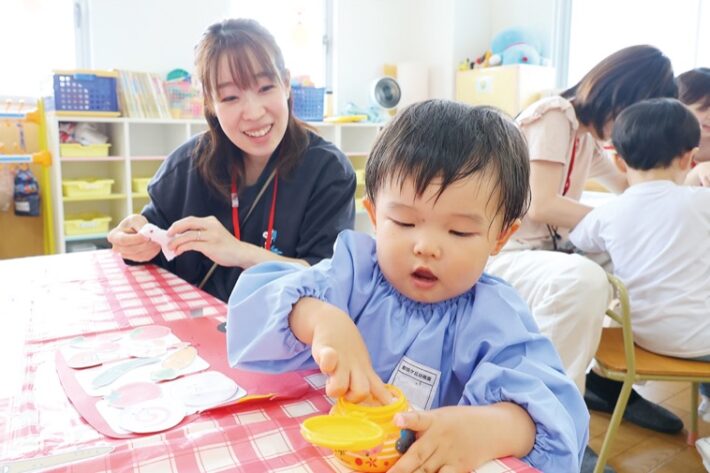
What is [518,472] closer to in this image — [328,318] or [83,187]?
[328,318]

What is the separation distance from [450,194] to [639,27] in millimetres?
4097

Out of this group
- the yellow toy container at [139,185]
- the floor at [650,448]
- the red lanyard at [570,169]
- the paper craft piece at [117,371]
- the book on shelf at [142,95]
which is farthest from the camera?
the yellow toy container at [139,185]

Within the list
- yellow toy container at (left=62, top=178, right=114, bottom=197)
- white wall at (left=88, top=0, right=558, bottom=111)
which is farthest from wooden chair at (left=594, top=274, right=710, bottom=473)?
white wall at (left=88, top=0, right=558, bottom=111)

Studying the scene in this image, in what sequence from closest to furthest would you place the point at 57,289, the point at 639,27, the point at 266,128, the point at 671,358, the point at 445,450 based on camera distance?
the point at 445,450
the point at 57,289
the point at 266,128
the point at 671,358
the point at 639,27

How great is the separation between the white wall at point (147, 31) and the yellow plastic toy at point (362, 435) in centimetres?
366

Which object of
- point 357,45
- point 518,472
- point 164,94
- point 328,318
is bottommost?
point 518,472

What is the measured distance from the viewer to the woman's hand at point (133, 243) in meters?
1.35

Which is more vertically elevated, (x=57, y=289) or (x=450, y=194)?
(x=450, y=194)

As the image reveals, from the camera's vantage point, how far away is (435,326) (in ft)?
2.36

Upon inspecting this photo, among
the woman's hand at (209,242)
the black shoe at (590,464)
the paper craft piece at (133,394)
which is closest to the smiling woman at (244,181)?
the woman's hand at (209,242)

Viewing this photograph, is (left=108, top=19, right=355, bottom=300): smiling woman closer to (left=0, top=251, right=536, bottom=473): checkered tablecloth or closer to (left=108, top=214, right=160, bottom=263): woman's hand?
(left=108, top=214, right=160, bottom=263): woman's hand

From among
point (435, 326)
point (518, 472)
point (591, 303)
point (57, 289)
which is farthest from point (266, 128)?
point (518, 472)

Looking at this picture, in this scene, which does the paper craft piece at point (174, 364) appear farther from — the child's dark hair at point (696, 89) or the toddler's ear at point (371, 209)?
the child's dark hair at point (696, 89)

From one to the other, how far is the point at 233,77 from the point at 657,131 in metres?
1.20
